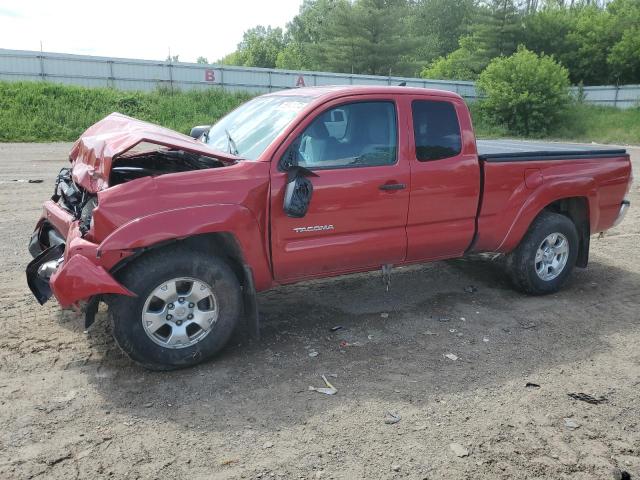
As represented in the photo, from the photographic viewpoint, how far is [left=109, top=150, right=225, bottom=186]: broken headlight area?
13.9ft

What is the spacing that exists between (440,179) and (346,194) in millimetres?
965

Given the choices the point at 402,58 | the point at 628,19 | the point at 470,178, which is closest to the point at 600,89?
the point at 628,19

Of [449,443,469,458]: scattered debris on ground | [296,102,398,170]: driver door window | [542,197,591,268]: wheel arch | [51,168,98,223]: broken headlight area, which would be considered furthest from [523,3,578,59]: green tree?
[449,443,469,458]: scattered debris on ground

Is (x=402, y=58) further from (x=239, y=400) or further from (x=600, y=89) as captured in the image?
(x=239, y=400)

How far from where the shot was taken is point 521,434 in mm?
3359

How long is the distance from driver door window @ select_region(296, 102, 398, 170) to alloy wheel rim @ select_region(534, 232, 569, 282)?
207 cm

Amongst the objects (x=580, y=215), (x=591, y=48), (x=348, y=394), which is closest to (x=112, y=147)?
(x=348, y=394)

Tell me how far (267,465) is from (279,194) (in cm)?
190

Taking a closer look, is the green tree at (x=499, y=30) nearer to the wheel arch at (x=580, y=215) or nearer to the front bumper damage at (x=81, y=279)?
the wheel arch at (x=580, y=215)

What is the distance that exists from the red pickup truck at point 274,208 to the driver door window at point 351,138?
1 cm

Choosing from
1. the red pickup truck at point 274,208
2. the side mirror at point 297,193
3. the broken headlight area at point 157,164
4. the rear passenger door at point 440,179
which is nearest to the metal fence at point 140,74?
the red pickup truck at point 274,208

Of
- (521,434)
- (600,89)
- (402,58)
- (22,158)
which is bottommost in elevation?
(521,434)

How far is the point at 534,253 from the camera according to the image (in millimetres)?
5602

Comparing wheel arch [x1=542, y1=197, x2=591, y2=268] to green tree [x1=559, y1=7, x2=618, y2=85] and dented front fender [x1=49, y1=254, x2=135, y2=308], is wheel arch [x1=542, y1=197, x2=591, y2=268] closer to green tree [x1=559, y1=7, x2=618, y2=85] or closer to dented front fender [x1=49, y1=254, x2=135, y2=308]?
dented front fender [x1=49, y1=254, x2=135, y2=308]
